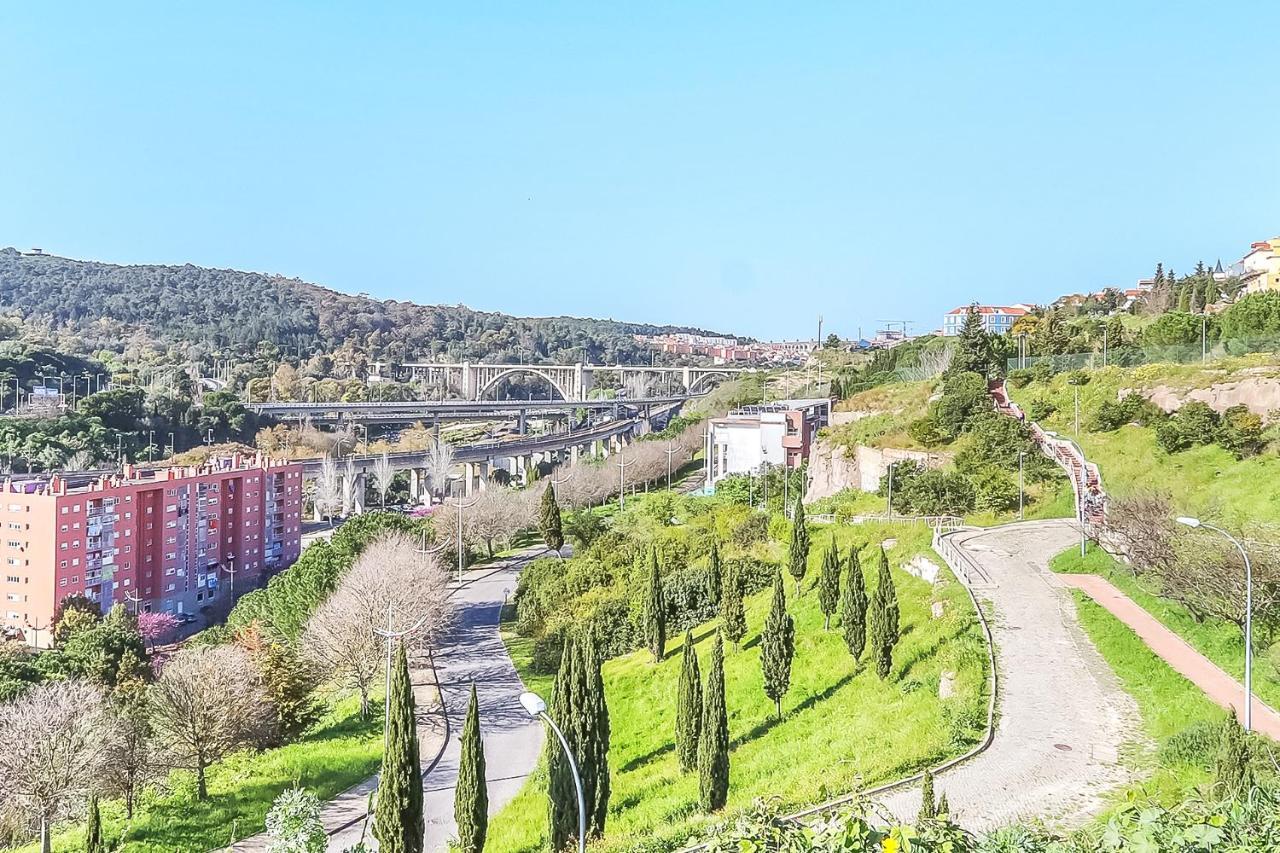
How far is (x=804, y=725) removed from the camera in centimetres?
1521

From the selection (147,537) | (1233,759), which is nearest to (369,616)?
(1233,759)

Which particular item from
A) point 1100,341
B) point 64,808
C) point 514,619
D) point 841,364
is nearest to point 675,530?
point 514,619

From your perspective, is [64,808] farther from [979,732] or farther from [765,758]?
[979,732]

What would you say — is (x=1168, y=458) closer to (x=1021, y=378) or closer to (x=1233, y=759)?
(x=1021, y=378)

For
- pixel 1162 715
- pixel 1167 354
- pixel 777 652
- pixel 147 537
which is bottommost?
pixel 147 537

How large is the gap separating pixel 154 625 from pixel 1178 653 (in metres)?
36.7

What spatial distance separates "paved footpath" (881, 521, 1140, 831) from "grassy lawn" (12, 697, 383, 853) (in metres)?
12.1

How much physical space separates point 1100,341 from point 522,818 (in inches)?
1486

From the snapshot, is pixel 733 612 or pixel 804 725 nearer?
pixel 804 725

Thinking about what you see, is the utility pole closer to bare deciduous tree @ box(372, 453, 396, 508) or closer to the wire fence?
bare deciduous tree @ box(372, 453, 396, 508)

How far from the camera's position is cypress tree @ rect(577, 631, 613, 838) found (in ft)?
41.4

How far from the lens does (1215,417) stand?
2459 cm

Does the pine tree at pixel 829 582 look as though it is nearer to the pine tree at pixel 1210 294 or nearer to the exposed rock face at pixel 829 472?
the exposed rock face at pixel 829 472

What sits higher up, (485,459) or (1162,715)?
(1162,715)
